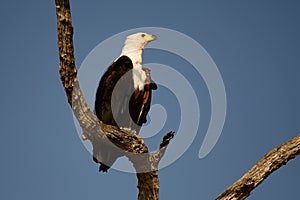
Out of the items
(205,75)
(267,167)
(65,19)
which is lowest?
(267,167)

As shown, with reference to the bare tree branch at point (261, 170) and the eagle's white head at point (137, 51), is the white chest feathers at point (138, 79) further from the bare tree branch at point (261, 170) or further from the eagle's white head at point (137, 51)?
the bare tree branch at point (261, 170)

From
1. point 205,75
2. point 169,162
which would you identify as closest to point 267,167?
point 169,162

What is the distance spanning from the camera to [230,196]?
507 cm

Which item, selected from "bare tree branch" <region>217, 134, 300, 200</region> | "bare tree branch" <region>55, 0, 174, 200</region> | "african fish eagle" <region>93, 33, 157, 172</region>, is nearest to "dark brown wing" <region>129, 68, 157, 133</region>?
"african fish eagle" <region>93, 33, 157, 172</region>

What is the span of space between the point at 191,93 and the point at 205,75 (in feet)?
1.17

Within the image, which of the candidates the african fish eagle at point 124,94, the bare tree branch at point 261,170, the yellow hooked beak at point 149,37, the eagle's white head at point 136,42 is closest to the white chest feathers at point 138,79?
the african fish eagle at point 124,94

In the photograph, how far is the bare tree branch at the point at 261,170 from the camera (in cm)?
504

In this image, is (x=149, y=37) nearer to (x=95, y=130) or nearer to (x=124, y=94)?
(x=124, y=94)

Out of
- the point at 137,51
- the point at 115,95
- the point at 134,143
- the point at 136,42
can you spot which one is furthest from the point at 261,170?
the point at 136,42

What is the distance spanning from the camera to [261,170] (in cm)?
504

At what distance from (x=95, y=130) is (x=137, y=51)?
8.57 ft

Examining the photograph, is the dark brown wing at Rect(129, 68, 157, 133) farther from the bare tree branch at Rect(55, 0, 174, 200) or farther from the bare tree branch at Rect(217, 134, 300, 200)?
the bare tree branch at Rect(217, 134, 300, 200)

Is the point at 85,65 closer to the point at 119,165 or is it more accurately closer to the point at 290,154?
the point at 119,165

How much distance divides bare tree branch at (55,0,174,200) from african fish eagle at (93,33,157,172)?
0.79 metres
